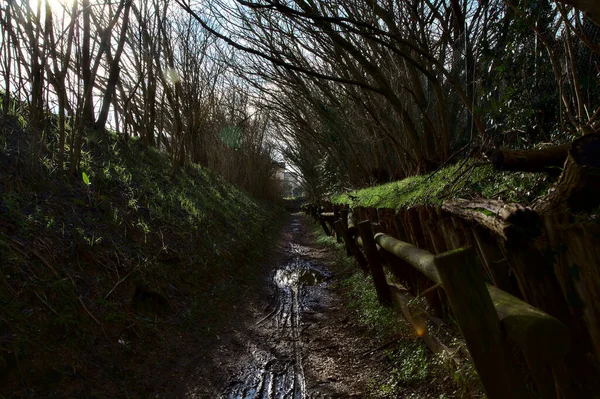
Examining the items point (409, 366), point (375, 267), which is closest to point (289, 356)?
point (409, 366)

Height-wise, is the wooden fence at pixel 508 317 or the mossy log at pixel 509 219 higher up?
the mossy log at pixel 509 219

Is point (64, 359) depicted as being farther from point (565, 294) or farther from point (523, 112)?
point (523, 112)

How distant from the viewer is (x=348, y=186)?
54.8ft

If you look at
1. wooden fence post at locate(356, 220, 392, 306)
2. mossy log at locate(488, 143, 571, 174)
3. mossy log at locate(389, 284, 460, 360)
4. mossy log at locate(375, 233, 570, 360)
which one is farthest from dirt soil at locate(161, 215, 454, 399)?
mossy log at locate(488, 143, 571, 174)

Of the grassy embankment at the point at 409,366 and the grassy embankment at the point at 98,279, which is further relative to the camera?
the grassy embankment at the point at 98,279

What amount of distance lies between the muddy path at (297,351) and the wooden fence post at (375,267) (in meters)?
0.49

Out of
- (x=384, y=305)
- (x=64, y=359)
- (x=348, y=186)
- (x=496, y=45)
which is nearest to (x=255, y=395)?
(x=64, y=359)

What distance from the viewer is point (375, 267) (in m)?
4.54

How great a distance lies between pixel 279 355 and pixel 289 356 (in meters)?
0.11

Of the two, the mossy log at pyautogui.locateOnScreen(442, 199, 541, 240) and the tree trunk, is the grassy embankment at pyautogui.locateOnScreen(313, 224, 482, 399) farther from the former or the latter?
the tree trunk

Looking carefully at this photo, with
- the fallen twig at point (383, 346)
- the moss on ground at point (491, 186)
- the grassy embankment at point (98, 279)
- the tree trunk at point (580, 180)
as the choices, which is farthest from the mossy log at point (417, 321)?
the grassy embankment at point (98, 279)

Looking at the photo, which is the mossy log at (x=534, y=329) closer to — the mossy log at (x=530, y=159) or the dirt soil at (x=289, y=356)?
the mossy log at (x=530, y=159)

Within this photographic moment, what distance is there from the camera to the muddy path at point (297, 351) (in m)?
3.16

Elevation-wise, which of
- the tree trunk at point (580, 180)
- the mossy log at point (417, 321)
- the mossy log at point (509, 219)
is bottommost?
the mossy log at point (417, 321)
